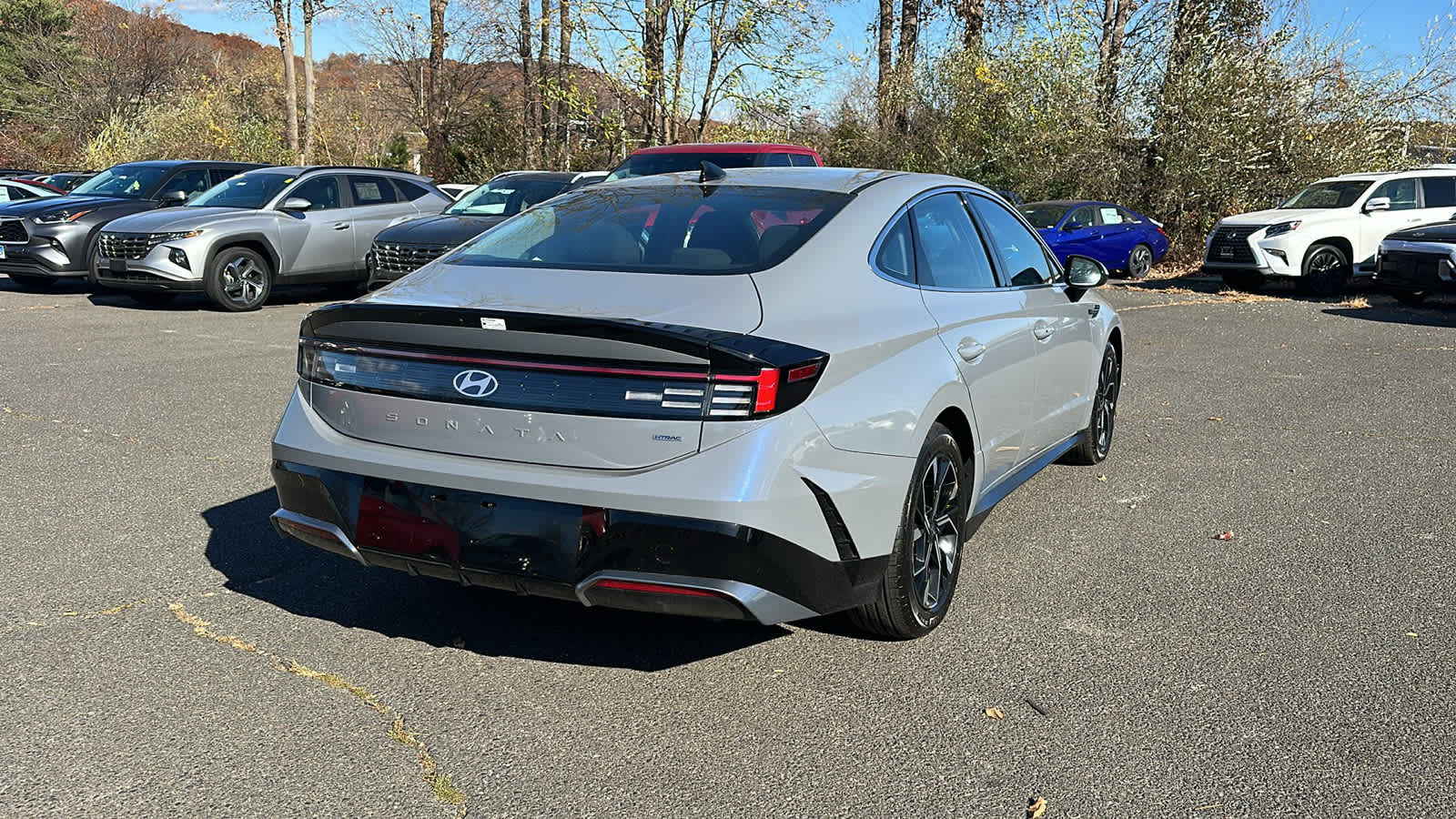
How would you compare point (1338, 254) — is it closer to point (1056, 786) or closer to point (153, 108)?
point (1056, 786)

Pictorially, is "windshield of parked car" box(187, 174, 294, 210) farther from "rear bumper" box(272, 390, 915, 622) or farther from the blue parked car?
"rear bumper" box(272, 390, 915, 622)

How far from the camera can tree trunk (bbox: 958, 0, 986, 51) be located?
2897 cm

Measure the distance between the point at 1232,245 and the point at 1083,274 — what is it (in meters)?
A: 13.2

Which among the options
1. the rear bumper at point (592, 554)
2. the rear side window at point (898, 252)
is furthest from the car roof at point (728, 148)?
the rear bumper at point (592, 554)

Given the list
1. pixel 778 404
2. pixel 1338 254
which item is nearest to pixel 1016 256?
pixel 778 404

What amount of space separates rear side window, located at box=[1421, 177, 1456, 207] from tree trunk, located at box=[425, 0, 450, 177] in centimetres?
2491

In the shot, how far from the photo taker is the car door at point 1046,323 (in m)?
5.08

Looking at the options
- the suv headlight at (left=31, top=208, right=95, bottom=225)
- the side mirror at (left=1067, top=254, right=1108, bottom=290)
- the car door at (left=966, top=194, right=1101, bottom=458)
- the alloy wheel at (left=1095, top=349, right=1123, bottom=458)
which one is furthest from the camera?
the suv headlight at (left=31, top=208, right=95, bottom=225)

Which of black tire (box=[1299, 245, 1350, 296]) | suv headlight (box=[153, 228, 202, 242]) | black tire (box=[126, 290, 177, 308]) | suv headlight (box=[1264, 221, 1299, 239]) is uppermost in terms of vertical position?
suv headlight (box=[1264, 221, 1299, 239])

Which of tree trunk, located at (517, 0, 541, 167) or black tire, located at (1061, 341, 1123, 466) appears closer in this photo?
black tire, located at (1061, 341, 1123, 466)

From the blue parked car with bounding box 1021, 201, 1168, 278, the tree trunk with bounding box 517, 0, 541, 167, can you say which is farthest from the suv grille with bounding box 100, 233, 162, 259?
the tree trunk with bounding box 517, 0, 541, 167

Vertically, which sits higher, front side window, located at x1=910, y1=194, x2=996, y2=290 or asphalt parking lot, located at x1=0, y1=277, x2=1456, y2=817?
front side window, located at x1=910, y1=194, x2=996, y2=290

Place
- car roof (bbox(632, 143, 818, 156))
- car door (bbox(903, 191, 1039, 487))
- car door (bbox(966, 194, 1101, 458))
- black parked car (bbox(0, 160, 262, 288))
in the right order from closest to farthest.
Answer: car door (bbox(903, 191, 1039, 487)), car door (bbox(966, 194, 1101, 458)), car roof (bbox(632, 143, 818, 156)), black parked car (bbox(0, 160, 262, 288))

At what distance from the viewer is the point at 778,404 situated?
327 centimetres
